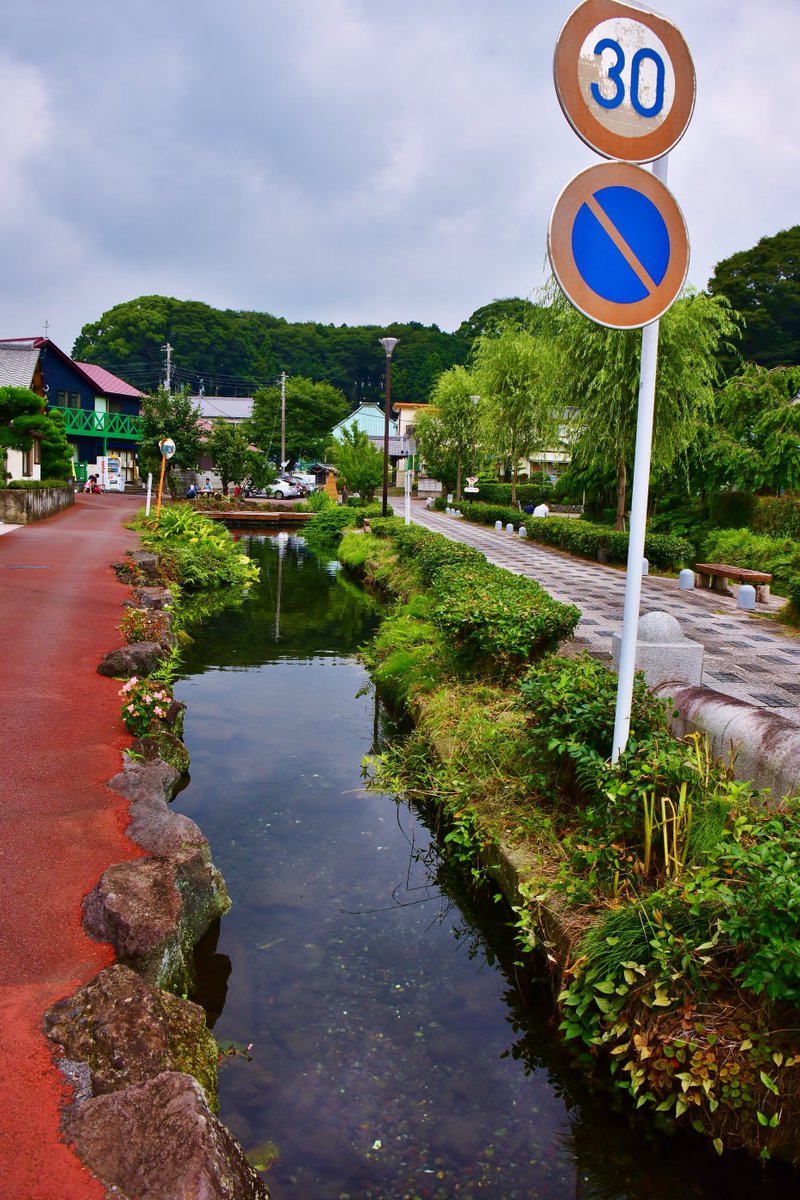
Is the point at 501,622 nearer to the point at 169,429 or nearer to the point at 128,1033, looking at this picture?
the point at 128,1033

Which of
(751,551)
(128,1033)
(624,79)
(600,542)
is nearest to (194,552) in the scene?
(600,542)

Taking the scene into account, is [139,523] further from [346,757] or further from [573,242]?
[573,242]

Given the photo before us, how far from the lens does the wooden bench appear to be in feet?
45.5

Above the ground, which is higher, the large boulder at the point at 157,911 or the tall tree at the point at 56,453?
the tall tree at the point at 56,453

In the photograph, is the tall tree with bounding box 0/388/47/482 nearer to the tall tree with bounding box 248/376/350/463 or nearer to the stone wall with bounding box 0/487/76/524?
the stone wall with bounding box 0/487/76/524

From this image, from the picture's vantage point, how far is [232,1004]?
423 centimetres

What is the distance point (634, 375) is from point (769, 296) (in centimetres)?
2306

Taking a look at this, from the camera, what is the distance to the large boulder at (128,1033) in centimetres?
301

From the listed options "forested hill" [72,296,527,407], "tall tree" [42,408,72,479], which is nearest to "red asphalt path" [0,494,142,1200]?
"tall tree" [42,408,72,479]

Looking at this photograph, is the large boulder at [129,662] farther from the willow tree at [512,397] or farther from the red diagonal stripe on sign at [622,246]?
the willow tree at [512,397]

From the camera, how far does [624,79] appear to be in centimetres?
379

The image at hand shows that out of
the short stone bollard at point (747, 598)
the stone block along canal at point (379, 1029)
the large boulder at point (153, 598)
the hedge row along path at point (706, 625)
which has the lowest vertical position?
the stone block along canal at point (379, 1029)

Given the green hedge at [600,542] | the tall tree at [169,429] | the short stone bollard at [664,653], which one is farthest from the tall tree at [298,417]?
the short stone bollard at [664,653]

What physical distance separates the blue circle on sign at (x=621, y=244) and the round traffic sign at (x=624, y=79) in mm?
250
